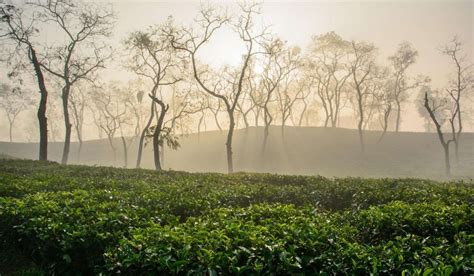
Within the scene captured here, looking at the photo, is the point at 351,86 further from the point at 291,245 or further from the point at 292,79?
the point at 291,245

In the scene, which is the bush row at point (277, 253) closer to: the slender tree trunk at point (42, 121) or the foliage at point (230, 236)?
the foliage at point (230, 236)

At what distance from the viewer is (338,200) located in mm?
13703

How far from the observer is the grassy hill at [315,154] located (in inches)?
2335

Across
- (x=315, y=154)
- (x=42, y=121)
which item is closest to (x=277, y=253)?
(x=42, y=121)

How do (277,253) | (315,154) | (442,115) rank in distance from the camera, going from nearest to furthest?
(277,253) → (315,154) → (442,115)

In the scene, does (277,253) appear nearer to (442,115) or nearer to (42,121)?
(42,121)

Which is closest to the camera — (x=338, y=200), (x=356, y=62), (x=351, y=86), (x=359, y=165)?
(x=338, y=200)

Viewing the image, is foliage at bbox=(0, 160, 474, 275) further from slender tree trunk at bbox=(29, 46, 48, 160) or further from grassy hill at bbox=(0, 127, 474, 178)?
grassy hill at bbox=(0, 127, 474, 178)

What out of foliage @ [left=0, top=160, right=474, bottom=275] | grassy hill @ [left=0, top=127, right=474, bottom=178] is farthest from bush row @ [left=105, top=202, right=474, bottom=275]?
grassy hill @ [left=0, top=127, right=474, bottom=178]

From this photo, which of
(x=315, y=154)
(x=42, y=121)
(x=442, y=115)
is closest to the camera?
(x=42, y=121)

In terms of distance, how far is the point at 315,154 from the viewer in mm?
67875

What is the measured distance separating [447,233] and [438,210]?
98 centimetres

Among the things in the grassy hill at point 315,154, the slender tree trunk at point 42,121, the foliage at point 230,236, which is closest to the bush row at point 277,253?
the foliage at point 230,236

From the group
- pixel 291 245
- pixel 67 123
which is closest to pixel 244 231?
pixel 291 245
